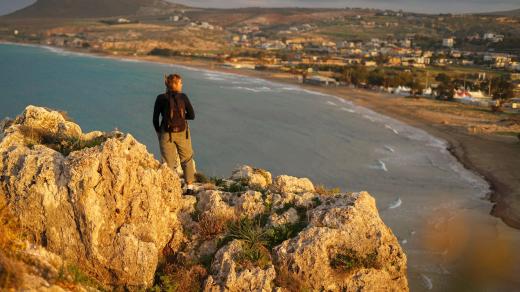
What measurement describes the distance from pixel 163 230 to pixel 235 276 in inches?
55.3

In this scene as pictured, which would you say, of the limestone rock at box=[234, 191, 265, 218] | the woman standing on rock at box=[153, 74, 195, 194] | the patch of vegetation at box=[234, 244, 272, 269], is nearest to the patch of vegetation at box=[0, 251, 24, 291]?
the patch of vegetation at box=[234, 244, 272, 269]

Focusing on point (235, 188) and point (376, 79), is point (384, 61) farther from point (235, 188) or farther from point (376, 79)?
point (235, 188)

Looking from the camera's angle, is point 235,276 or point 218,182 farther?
point 218,182

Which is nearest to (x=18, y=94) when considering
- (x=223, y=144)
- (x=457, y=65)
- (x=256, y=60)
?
(x=223, y=144)

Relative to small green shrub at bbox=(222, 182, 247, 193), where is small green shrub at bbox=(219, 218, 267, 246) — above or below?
Answer: below

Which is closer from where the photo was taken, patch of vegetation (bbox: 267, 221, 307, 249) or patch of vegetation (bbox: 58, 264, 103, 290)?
patch of vegetation (bbox: 58, 264, 103, 290)

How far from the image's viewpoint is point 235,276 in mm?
7090

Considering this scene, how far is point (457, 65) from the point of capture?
114 metres

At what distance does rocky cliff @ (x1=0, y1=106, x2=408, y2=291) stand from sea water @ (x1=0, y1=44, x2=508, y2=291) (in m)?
5.46

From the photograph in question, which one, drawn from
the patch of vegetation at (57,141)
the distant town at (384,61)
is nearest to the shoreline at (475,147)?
the distant town at (384,61)

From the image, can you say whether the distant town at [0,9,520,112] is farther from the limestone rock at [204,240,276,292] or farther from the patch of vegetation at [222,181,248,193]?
the limestone rock at [204,240,276,292]

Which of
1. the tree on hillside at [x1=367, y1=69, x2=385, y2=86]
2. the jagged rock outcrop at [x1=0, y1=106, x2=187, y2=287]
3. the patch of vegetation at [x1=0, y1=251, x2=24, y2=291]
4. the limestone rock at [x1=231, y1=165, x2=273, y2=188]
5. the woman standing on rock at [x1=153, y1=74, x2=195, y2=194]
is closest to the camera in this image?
the patch of vegetation at [x1=0, y1=251, x2=24, y2=291]

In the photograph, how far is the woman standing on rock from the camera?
8.64m

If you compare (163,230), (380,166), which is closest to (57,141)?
(163,230)
